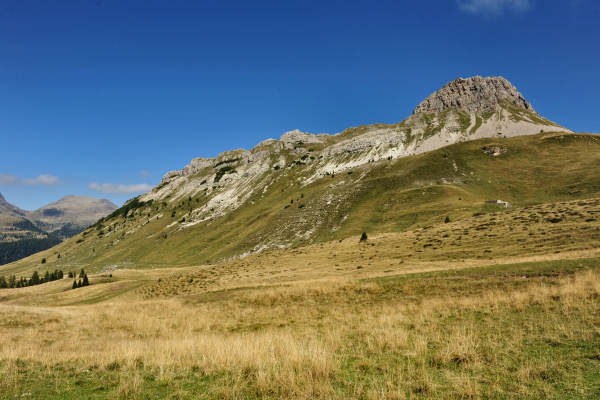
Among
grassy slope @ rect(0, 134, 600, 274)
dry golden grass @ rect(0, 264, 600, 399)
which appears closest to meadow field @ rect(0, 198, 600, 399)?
dry golden grass @ rect(0, 264, 600, 399)

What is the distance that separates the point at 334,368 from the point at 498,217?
59.9m

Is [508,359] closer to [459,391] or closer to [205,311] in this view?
[459,391]

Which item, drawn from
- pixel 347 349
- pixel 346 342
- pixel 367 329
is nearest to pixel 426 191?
pixel 367 329

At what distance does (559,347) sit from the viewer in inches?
384

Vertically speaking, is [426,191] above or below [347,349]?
above

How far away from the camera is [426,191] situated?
112625 mm

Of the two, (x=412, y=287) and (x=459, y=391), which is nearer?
(x=459, y=391)

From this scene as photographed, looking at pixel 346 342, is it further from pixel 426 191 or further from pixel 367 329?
pixel 426 191

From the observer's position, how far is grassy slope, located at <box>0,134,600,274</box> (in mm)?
96562

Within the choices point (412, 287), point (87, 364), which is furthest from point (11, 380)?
point (412, 287)

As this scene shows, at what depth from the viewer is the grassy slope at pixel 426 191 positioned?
3802 inches

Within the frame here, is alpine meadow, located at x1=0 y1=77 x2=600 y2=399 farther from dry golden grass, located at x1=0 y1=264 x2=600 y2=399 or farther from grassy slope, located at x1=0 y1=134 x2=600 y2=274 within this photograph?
grassy slope, located at x1=0 y1=134 x2=600 y2=274

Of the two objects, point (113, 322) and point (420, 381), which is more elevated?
point (420, 381)

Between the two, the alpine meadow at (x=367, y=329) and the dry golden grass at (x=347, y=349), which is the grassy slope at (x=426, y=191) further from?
the dry golden grass at (x=347, y=349)
